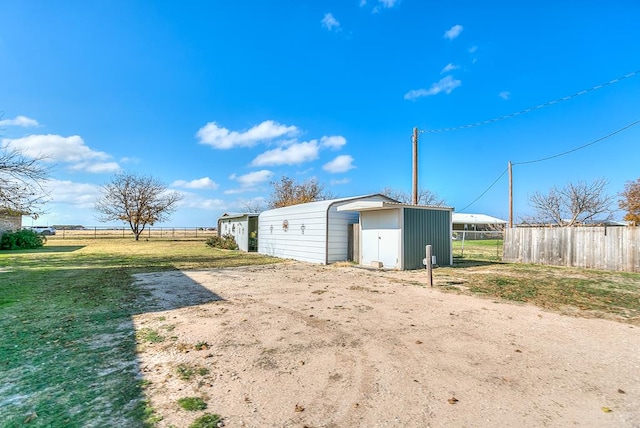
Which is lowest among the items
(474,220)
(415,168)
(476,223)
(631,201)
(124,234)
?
(124,234)

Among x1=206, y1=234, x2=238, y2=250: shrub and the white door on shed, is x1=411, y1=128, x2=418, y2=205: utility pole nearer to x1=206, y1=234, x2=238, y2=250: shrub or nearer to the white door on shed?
the white door on shed

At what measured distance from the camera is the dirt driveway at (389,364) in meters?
2.40

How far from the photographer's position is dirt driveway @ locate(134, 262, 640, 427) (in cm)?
240

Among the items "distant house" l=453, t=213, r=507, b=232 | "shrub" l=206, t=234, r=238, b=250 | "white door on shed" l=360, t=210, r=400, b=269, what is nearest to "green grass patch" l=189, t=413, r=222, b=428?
"white door on shed" l=360, t=210, r=400, b=269

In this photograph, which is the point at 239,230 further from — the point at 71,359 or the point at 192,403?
the point at 192,403

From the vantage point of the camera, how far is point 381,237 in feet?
38.2

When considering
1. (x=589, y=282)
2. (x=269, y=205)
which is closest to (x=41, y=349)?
(x=589, y=282)

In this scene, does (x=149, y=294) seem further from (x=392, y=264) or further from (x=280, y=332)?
(x=392, y=264)

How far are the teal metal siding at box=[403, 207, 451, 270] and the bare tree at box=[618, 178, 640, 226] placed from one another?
784 inches

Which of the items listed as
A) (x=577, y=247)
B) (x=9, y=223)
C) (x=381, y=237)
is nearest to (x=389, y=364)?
(x=381, y=237)

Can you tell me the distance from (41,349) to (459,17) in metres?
13.6

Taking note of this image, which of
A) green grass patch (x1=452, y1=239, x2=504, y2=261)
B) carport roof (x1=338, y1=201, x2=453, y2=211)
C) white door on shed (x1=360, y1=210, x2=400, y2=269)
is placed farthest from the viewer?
green grass patch (x1=452, y1=239, x2=504, y2=261)

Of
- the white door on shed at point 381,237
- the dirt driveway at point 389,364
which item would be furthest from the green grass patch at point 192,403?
the white door on shed at point 381,237

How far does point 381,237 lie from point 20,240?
24757 mm
